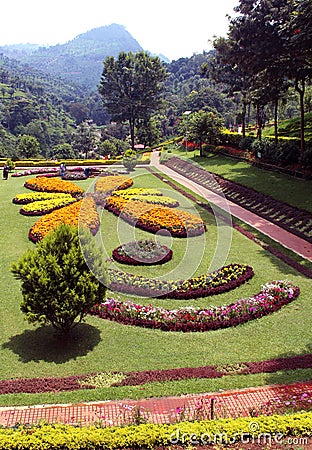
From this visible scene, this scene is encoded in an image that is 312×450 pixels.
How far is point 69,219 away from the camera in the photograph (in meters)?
14.7

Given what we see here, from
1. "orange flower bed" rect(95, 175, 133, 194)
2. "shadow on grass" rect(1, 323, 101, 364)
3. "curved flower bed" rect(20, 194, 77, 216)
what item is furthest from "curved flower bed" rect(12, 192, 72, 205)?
"shadow on grass" rect(1, 323, 101, 364)

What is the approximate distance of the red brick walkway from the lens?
5.73 m

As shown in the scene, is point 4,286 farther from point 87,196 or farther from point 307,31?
point 307,31

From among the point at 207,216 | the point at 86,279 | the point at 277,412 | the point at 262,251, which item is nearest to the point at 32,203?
the point at 207,216

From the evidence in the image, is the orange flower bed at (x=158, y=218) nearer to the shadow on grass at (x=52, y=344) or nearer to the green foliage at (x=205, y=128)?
the shadow on grass at (x=52, y=344)

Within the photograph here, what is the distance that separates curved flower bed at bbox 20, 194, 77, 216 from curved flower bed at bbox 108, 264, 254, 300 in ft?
21.7

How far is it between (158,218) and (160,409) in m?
9.63

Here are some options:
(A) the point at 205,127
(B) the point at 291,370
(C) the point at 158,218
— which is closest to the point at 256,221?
(C) the point at 158,218

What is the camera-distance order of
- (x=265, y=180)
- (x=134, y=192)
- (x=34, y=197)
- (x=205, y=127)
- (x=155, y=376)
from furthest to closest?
(x=205, y=127) < (x=265, y=180) < (x=134, y=192) < (x=34, y=197) < (x=155, y=376)

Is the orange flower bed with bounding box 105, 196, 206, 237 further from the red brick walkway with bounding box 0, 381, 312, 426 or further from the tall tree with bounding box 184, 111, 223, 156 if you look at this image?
the tall tree with bounding box 184, 111, 223, 156

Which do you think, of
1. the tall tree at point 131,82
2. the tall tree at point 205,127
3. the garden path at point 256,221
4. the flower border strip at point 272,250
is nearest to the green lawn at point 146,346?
the flower border strip at point 272,250

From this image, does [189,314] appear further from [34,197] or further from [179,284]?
[34,197]

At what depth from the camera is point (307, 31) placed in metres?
15.9

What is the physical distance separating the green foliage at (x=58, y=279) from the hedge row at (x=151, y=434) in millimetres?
2641
